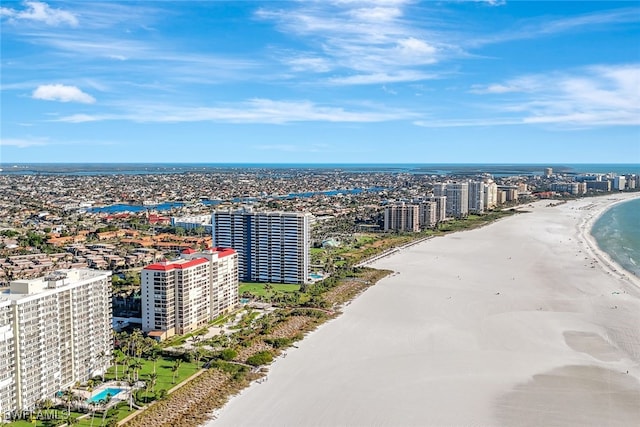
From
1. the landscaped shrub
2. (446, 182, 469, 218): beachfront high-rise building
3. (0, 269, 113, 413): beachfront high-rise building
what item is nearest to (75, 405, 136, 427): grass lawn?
(0, 269, 113, 413): beachfront high-rise building

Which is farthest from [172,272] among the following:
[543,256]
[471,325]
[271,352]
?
[543,256]

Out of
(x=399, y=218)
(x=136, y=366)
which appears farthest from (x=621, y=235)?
(x=136, y=366)

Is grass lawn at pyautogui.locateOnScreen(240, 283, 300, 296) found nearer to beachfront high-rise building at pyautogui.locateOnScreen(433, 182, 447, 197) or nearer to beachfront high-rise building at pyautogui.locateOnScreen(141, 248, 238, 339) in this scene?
beachfront high-rise building at pyautogui.locateOnScreen(141, 248, 238, 339)

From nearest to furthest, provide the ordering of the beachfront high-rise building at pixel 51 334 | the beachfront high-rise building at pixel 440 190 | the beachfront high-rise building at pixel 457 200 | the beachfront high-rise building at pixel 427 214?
the beachfront high-rise building at pixel 51 334 → the beachfront high-rise building at pixel 427 214 → the beachfront high-rise building at pixel 457 200 → the beachfront high-rise building at pixel 440 190

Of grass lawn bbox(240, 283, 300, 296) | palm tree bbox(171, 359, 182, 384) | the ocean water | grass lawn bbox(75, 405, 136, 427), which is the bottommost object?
grass lawn bbox(75, 405, 136, 427)

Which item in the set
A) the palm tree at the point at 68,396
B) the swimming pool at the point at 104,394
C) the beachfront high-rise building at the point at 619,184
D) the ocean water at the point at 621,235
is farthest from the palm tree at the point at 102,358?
the beachfront high-rise building at the point at 619,184

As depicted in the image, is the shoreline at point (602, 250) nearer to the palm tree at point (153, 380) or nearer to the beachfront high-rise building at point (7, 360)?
the palm tree at point (153, 380)

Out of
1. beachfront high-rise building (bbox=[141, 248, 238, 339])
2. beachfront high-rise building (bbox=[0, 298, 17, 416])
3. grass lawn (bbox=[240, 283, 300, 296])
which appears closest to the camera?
beachfront high-rise building (bbox=[0, 298, 17, 416])

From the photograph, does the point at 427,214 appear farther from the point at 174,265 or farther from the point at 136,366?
the point at 136,366
